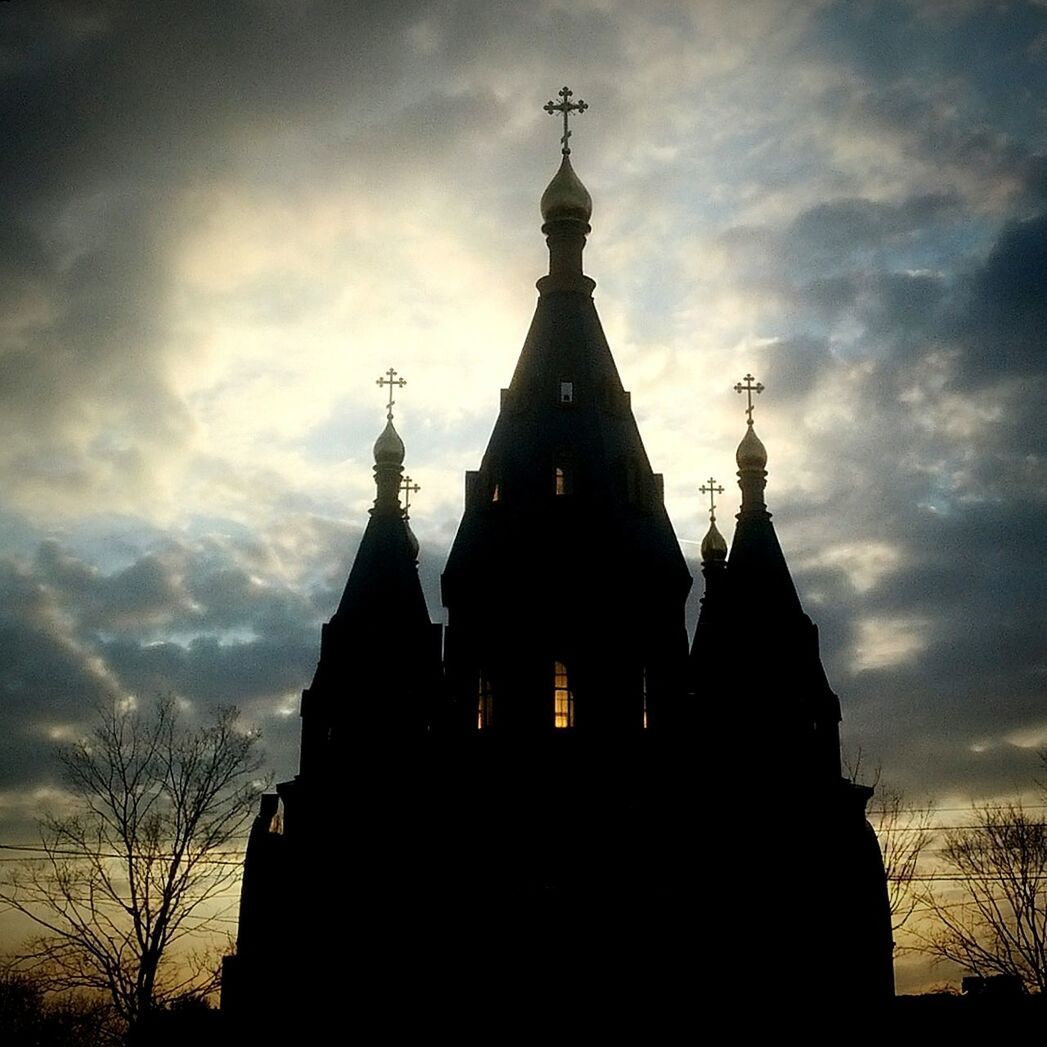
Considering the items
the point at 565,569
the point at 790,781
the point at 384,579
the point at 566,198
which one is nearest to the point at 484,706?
the point at 565,569

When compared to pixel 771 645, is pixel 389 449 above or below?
above

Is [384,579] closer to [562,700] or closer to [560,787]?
[562,700]

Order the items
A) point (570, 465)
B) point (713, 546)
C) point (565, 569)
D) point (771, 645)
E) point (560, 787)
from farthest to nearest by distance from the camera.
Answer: point (713, 546)
point (771, 645)
point (570, 465)
point (565, 569)
point (560, 787)

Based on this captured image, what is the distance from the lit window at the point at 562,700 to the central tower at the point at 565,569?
0.02 metres

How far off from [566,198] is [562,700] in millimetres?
10446

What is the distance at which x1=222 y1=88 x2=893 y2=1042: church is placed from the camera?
73.4 feet

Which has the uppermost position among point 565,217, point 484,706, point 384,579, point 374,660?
point 565,217

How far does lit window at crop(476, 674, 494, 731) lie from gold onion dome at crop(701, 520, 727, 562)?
12.9 meters

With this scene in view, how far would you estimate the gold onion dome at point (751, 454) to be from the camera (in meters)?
31.2

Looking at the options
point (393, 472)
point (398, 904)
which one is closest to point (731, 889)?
point (398, 904)

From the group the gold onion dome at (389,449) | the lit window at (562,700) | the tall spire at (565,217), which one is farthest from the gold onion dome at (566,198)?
the lit window at (562,700)

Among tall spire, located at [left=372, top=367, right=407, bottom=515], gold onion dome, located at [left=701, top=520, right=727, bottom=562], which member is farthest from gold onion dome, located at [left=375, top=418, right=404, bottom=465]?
gold onion dome, located at [left=701, top=520, right=727, bottom=562]

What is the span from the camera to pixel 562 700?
958 inches

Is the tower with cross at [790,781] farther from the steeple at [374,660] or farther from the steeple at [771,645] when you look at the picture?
A: the steeple at [374,660]
